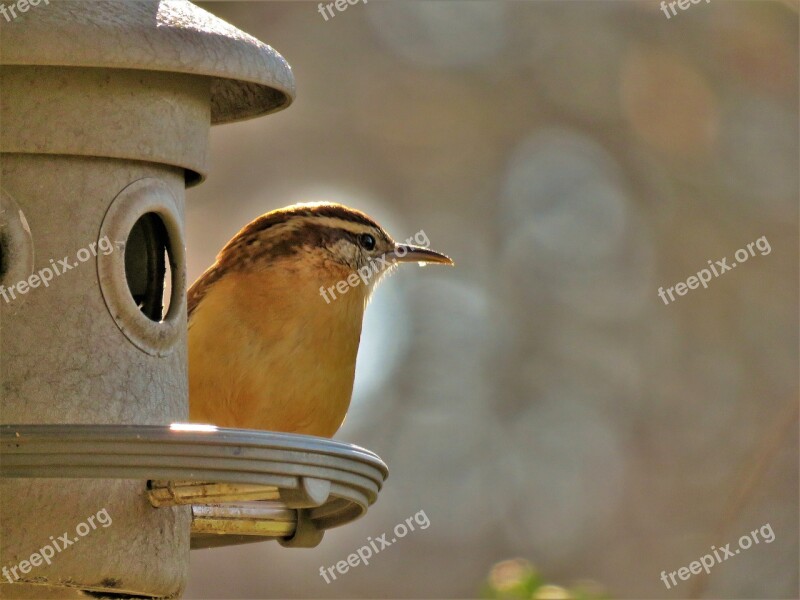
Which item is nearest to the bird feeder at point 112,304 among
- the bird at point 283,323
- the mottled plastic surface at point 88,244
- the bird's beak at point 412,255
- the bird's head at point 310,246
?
the mottled plastic surface at point 88,244

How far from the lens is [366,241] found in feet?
19.3

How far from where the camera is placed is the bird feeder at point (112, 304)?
3.74m

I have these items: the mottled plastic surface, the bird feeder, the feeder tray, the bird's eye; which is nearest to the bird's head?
the bird's eye

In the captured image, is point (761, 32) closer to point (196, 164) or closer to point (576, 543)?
point (576, 543)

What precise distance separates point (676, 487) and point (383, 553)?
3111 millimetres

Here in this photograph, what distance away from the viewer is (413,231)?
1341cm

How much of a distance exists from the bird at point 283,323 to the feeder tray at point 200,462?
1184mm

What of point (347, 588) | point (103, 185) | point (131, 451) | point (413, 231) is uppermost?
point (413, 231)

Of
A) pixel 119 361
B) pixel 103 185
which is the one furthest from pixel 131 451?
pixel 103 185

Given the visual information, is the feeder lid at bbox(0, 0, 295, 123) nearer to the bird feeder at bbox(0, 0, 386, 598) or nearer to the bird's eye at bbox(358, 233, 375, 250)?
the bird feeder at bbox(0, 0, 386, 598)

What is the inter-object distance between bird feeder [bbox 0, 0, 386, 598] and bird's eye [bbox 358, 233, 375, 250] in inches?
59.3

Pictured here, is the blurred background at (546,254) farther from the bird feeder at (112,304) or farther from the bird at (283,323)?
the bird feeder at (112,304)

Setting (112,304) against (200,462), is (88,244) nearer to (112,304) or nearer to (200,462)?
(112,304)

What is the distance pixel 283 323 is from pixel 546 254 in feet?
31.1
